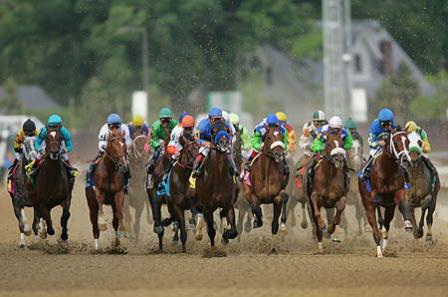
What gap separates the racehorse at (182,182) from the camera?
19.9m

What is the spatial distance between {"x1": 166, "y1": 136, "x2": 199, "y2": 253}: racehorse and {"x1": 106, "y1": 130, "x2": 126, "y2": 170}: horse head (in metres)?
0.79

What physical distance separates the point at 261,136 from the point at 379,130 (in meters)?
2.35

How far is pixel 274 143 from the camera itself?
20188 millimetres

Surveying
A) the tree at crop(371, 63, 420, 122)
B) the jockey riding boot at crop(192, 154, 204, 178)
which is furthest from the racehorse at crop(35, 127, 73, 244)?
the tree at crop(371, 63, 420, 122)

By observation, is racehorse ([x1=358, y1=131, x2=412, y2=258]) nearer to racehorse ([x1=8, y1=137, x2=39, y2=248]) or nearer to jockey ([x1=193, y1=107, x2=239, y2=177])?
jockey ([x1=193, y1=107, x2=239, y2=177])

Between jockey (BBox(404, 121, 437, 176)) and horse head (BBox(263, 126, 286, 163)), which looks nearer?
horse head (BBox(263, 126, 286, 163))

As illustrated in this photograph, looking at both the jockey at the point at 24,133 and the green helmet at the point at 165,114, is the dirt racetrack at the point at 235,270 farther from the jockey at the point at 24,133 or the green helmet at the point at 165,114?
the green helmet at the point at 165,114

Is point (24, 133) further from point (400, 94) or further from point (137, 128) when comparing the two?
point (400, 94)

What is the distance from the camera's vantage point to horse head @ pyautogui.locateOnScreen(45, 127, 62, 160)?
20.2m

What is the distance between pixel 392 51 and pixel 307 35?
697 inches

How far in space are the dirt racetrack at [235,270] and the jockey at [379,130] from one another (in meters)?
1.20

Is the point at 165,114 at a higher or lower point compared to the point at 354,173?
higher

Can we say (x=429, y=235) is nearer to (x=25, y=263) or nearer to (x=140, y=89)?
(x=25, y=263)

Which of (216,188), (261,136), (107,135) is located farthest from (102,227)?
(261,136)
